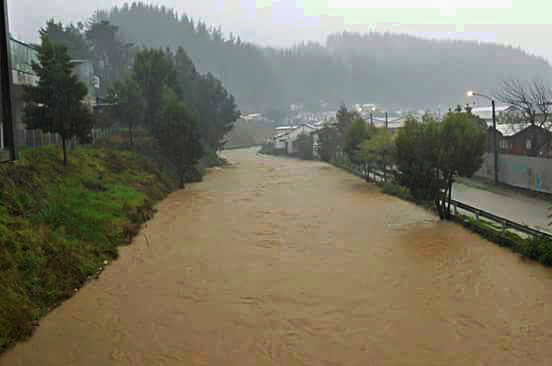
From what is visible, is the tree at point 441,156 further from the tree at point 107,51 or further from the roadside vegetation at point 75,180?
the tree at point 107,51

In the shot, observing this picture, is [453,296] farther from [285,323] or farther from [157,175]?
[157,175]

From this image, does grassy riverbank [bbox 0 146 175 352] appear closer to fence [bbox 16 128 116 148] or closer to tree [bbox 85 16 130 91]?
fence [bbox 16 128 116 148]

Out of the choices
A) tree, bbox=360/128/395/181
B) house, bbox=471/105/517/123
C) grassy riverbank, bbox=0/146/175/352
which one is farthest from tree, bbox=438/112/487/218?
house, bbox=471/105/517/123

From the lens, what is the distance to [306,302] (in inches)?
531

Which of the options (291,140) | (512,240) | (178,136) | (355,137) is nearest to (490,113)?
(355,137)

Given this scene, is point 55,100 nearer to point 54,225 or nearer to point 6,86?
point 54,225

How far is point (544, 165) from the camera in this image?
28641mm

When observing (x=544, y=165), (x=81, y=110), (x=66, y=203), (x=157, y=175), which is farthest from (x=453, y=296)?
(x=157, y=175)

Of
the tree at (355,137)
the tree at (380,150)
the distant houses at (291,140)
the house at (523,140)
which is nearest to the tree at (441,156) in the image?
the house at (523,140)

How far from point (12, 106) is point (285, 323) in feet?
24.2

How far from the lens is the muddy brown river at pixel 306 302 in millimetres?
10680

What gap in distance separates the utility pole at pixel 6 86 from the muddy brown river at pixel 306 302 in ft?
15.9

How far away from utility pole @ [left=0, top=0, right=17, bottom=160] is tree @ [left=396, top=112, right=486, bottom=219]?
1881 centimetres

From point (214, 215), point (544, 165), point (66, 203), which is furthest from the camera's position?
point (544, 165)
